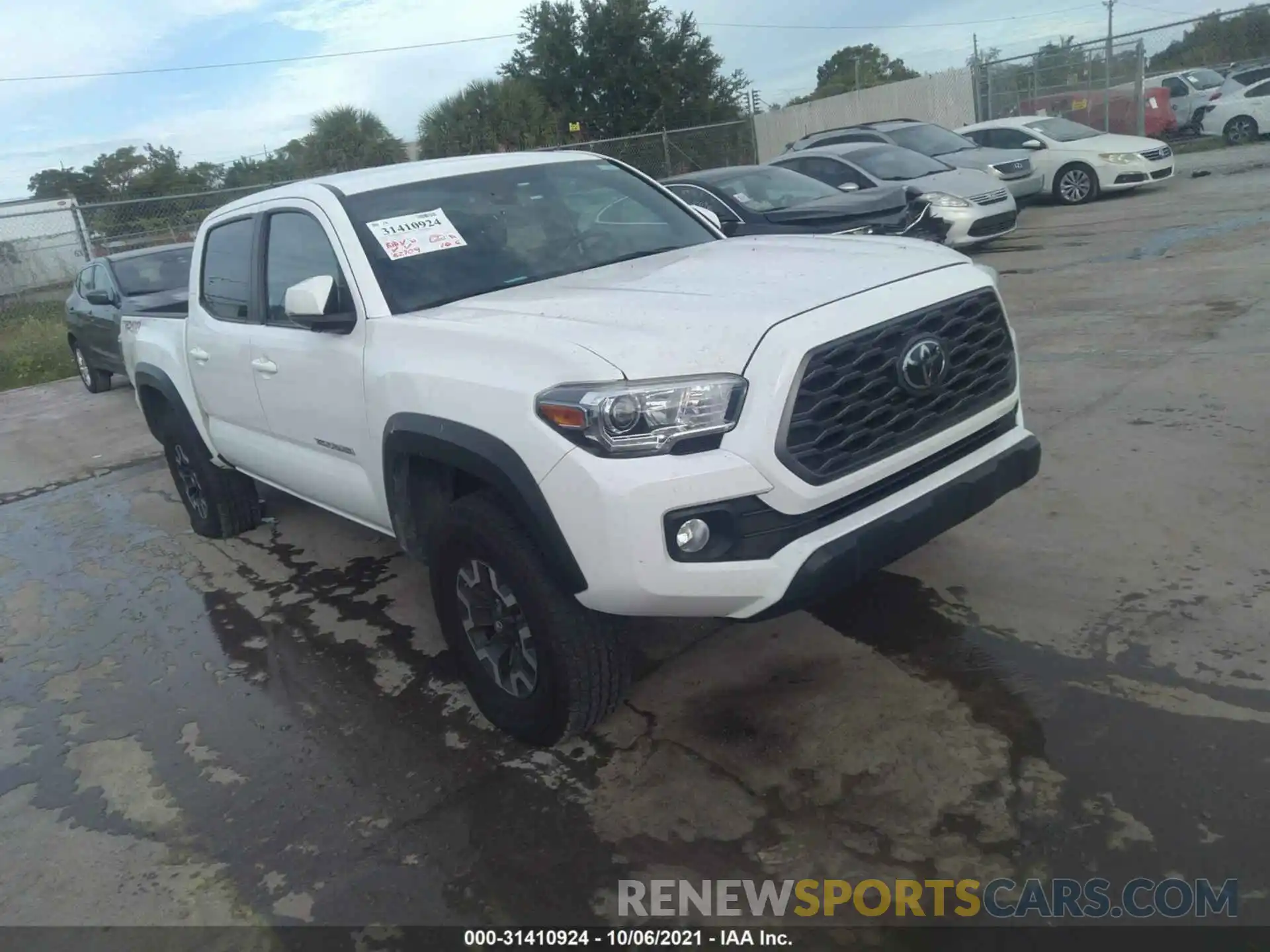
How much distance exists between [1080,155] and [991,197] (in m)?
4.11

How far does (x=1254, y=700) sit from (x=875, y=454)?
140 centimetres

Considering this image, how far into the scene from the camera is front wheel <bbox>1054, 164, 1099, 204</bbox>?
15.6 m

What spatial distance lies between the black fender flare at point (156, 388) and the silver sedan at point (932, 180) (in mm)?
8125

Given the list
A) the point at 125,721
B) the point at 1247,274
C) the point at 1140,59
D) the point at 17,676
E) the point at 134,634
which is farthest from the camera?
the point at 1140,59

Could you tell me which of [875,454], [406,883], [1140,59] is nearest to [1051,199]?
[1140,59]

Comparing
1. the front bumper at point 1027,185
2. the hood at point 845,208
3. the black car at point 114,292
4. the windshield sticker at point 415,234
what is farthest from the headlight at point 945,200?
the windshield sticker at point 415,234

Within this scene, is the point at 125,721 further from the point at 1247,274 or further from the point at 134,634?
the point at 1247,274

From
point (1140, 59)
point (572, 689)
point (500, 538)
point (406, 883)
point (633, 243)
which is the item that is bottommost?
point (406, 883)

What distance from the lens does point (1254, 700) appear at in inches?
125

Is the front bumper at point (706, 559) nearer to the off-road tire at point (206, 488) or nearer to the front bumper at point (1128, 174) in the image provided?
the off-road tire at point (206, 488)

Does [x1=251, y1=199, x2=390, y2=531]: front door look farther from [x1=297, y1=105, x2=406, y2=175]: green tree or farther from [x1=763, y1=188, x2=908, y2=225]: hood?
[x1=297, y1=105, x2=406, y2=175]: green tree

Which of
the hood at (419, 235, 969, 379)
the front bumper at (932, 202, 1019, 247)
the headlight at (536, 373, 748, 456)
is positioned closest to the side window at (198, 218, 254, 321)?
the hood at (419, 235, 969, 379)

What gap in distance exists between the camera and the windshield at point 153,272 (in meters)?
10.9

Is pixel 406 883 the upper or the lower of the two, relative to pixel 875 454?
lower
